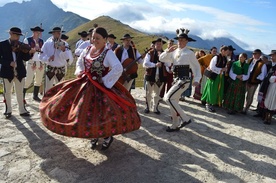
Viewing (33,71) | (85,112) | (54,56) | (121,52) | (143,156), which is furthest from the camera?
(33,71)

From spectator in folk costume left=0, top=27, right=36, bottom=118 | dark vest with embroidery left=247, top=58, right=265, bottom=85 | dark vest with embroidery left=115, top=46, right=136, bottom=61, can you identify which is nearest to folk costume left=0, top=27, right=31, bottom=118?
spectator in folk costume left=0, top=27, right=36, bottom=118

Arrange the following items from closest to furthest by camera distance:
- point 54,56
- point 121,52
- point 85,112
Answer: point 85,112 < point 54,56 < point 121,52

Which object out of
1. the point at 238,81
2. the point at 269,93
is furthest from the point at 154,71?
the point at 269,93

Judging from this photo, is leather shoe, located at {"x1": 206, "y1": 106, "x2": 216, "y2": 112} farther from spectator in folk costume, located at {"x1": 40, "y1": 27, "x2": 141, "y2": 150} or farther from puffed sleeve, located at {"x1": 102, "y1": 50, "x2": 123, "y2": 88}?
puffed sleeve, located at {"x1": 102, "y1": 50, "x2": 123, "y2": 88}

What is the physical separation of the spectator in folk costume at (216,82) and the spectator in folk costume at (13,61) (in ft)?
18.8

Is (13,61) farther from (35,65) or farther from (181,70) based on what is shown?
(181,70)

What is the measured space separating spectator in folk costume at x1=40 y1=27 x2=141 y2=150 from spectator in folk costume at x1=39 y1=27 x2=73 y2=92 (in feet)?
8.92

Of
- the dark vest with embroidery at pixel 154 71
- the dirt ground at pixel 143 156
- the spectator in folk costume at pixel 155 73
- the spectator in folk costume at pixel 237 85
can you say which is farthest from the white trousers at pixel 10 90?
the spectator in folk costume at pixel 237 85

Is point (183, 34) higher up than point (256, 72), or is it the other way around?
point (183, 34)

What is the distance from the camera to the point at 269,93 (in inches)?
340

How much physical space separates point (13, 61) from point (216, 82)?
647 centimetres

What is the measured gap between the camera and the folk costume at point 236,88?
9.24 m

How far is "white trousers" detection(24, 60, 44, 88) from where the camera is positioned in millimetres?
9398

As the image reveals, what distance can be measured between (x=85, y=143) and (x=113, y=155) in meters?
0.80
